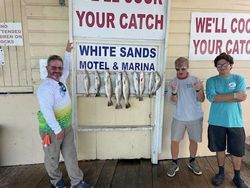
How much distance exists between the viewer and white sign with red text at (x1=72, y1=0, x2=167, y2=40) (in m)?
3.47

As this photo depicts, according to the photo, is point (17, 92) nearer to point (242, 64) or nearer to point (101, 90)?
point (101, 90)

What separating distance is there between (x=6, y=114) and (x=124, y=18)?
6.73ft

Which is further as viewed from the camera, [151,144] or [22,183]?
[151,144]

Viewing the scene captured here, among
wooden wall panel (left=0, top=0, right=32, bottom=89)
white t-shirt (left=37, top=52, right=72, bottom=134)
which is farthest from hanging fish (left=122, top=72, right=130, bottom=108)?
wooden wall panel (left=0, top=0, right=32, bottom=89)

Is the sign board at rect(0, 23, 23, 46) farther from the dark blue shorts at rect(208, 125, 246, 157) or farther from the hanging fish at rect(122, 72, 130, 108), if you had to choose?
the dark blue shorts at rect(208, 125, 246, 157)

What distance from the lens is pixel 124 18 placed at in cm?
354

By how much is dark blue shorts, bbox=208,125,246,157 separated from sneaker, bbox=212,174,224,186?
374 millimetres

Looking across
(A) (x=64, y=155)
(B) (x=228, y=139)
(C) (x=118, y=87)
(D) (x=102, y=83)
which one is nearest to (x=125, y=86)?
(C) (x=118, y=87)

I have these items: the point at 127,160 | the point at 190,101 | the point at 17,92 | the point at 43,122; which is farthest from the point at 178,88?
the point at 17,92

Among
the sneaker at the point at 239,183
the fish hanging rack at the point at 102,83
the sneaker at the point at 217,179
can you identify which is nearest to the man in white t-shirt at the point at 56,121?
the fish hanging rack at the point at 102,83

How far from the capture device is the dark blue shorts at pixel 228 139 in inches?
126

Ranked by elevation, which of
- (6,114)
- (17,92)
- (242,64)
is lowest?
(6,114)

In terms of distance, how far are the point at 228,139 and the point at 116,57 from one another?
1746 mm

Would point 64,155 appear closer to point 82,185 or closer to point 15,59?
point 82,185
